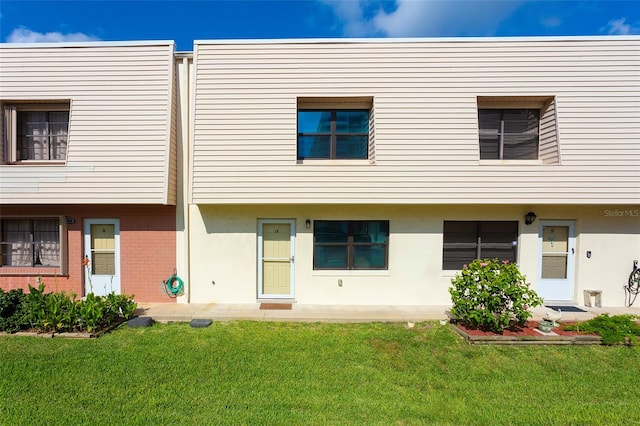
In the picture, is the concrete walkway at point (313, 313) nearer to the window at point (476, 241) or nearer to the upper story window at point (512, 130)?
the window at point (476, 241)

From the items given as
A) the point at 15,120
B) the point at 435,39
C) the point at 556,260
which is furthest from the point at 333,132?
the point at 15,120

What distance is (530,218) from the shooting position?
6.88m

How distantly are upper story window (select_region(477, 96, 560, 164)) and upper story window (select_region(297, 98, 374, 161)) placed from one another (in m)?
2.77

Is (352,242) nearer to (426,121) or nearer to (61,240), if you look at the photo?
(426,121)

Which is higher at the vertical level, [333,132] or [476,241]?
[333,132]

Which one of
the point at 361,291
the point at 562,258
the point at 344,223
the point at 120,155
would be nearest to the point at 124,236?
the point at 120,155

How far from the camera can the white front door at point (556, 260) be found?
706cm

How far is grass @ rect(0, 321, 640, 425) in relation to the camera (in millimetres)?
3160

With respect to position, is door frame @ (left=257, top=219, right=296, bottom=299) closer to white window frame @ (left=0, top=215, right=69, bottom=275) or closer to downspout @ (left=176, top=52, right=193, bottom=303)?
downspout @ (left=176, top=52, right=193, bottom=303)

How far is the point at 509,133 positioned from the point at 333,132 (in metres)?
4.20

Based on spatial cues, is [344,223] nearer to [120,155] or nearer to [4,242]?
[120,155]

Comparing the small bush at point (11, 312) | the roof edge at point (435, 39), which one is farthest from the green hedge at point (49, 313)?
the roof edge at point (435, 39)

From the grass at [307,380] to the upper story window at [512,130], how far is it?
425 cm

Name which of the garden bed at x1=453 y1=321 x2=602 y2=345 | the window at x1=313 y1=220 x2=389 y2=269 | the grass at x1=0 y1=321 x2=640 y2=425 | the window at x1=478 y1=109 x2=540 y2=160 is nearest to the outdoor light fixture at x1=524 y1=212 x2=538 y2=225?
the window at x1=478 y1=109 x2=540 y2=160
